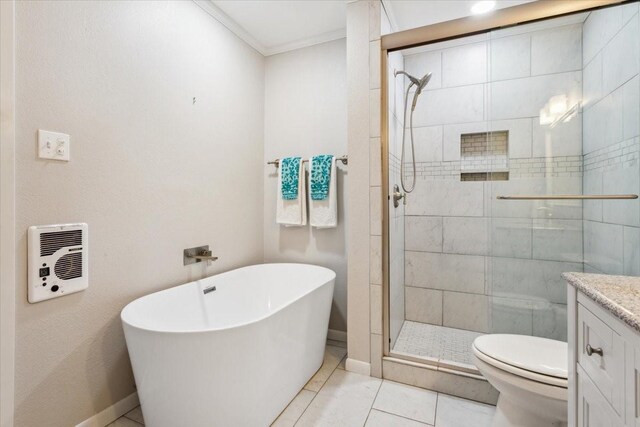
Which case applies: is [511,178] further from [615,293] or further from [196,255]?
[196,255]

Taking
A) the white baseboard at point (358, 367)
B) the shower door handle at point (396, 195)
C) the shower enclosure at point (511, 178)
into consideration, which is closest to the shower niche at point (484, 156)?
the shower enclosure at point (511, 178)

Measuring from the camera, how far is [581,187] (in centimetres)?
174

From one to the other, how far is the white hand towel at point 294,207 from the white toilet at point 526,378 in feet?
4.92

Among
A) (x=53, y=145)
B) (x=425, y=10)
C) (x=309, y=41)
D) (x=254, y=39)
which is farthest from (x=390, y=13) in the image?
(x=53, y=145)

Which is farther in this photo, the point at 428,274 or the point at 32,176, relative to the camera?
the point at 428,274

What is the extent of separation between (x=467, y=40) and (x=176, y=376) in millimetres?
2526

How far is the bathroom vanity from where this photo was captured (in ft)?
2.02

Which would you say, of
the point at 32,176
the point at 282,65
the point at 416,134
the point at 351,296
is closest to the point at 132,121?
the point at 32,176

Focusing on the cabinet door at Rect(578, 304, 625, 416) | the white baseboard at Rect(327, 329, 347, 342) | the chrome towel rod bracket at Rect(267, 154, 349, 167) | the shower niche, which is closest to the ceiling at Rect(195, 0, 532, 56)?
the shower niche

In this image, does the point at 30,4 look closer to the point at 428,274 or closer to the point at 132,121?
the point at 132,121

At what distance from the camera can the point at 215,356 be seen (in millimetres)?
1169

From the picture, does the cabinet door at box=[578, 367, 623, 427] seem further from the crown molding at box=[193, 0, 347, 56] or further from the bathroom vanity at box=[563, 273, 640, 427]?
the crown molding at box=[193, 0, 347, 56]

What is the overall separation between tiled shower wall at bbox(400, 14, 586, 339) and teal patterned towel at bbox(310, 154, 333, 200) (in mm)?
570

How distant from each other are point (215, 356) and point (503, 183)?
6.46ft
